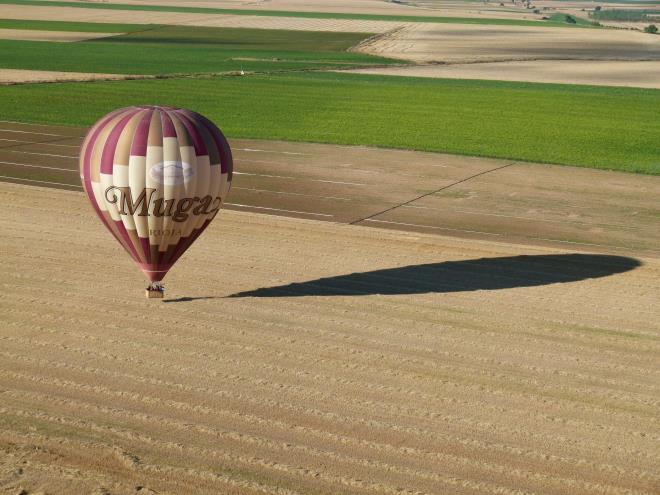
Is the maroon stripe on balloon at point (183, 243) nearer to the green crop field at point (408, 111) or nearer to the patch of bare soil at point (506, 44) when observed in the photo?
the green crop field at point (408, 111)

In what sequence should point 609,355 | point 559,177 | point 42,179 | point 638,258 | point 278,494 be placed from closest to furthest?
1. point 278,494
2. point 609,355
3. point 638,258
4. point 42,179
5. point 559,177

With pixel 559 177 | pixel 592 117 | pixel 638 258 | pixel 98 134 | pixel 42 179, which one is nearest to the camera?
pixel 98 134

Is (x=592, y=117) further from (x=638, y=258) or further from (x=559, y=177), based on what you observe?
(x=638, y=258)

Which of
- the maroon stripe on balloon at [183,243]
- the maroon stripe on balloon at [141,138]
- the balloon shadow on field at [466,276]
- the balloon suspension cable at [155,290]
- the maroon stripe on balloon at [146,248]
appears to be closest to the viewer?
the maroon stripe on balloon at [141,138]

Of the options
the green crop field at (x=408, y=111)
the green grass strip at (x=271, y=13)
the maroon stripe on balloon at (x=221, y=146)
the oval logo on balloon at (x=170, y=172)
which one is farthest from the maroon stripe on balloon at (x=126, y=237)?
the green grass strip at (x=271, y=13)

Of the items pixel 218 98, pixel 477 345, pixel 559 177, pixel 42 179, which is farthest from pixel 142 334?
pixel 218 98

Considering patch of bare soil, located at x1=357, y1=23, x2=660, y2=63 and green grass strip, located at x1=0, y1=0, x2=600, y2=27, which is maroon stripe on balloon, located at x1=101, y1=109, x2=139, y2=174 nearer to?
patch of bare soil, located at x1=357, y1=23, x2=660, y2=63

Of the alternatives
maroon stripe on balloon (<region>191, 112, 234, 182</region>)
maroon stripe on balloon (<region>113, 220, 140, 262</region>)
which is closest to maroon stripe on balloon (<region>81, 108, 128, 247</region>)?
maroon stripe on balloon (<region>113, 220, 140, 262</region>)

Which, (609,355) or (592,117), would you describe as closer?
(609,355)
